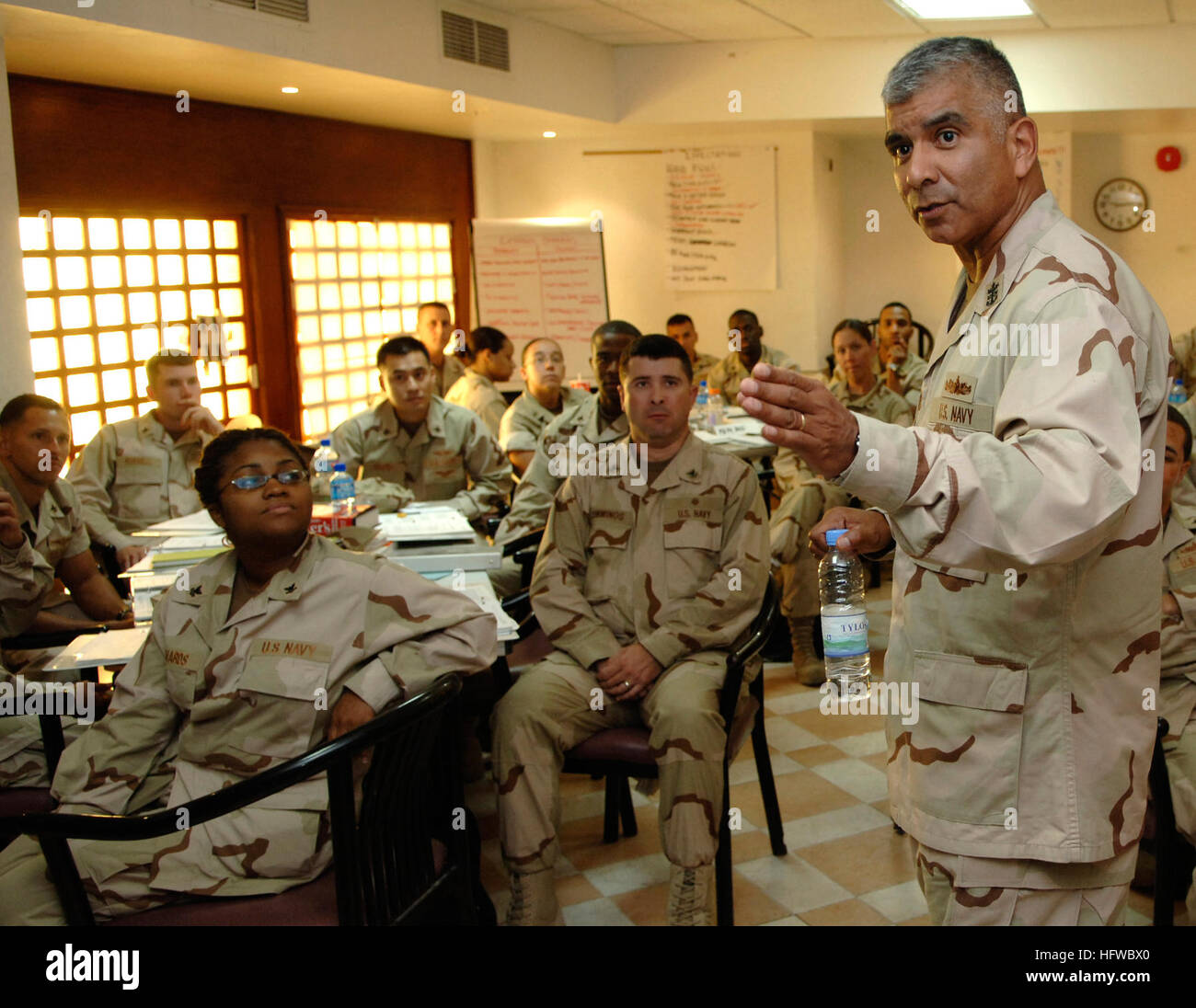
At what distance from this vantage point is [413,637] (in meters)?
2.06

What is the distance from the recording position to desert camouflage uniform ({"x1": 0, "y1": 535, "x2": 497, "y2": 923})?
6.22 feet

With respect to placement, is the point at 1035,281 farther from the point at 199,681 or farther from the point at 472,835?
the point at 472,835

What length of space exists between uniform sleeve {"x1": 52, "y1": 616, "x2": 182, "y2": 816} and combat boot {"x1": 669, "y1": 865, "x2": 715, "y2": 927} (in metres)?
1.11

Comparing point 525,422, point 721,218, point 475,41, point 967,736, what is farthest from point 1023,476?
point 721,218

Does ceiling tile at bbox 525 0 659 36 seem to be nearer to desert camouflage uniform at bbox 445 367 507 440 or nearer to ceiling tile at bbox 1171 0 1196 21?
desert camouflage uniform at bbox 445 367 507 440

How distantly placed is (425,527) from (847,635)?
5.75ft

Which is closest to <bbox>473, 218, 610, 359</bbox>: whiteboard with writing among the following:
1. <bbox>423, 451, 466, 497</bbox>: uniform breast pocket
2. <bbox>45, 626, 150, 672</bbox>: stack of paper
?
<bbox>423, 451, 466, 497</bbox>: uniform breast pocket

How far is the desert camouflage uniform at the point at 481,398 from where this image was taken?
5914 millimetres

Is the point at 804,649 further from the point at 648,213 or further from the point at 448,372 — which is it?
the point at 648,213

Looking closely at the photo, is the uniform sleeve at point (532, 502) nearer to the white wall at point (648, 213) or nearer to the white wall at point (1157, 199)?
the white wall at point (648, 213)

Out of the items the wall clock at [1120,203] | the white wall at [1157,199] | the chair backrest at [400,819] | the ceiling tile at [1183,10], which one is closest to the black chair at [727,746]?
the chair backrest at [400,819]

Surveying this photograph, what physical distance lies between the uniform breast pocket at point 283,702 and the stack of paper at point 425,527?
3.40 ft
